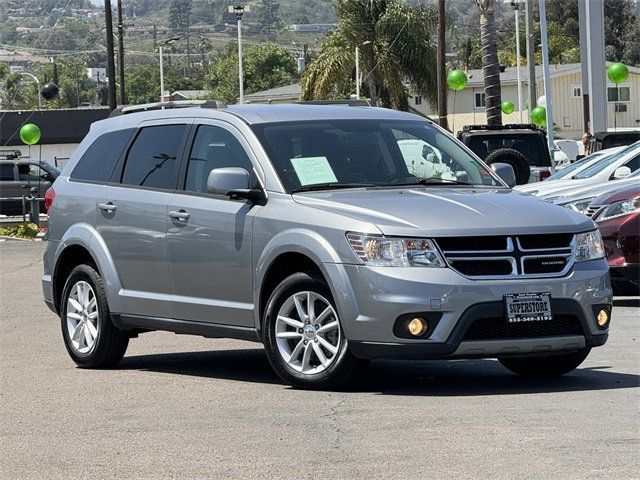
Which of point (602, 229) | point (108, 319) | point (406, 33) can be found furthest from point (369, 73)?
point (108, 319)

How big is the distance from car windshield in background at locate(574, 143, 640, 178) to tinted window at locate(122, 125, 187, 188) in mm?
11912

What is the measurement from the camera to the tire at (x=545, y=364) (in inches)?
394

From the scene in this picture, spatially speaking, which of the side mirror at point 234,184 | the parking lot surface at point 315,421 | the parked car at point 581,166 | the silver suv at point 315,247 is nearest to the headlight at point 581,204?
the parked car at point 581,166

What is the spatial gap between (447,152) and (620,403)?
2678 mm

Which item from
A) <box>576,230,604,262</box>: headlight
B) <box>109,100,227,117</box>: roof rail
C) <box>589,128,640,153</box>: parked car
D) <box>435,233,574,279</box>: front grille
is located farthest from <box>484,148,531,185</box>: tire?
<box>435,233,574,279</box>: front grille

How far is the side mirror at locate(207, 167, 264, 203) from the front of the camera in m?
9.94

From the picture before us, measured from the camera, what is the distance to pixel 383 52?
2591 inches

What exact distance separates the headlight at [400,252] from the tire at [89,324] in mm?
2890

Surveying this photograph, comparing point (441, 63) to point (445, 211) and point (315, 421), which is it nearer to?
point (445, 211)

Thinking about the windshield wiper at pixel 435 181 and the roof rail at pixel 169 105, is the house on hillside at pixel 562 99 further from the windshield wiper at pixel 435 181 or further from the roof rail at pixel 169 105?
the windshield wiper at pixel 435 181

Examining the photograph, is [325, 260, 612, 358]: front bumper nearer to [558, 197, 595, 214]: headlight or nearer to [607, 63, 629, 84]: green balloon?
[558, 197, 595, 214]: headlight

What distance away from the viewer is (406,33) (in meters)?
66.1

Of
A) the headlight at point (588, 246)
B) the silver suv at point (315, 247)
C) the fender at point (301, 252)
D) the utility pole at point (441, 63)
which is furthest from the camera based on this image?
the utility pole at point (441, 63)

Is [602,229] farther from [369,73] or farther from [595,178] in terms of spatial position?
[369,73]
